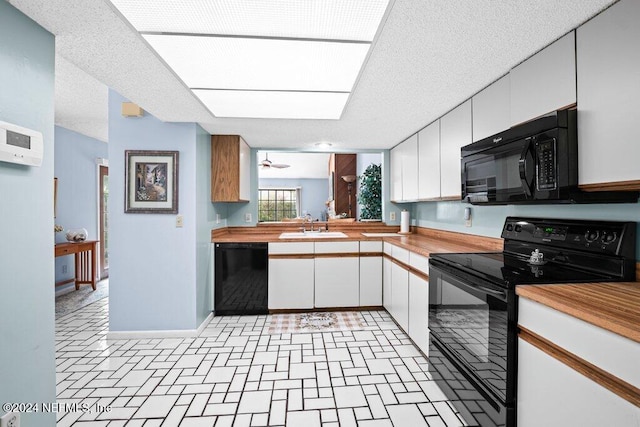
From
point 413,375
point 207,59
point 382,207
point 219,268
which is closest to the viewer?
point 207,59

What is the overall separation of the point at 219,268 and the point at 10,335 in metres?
2.10

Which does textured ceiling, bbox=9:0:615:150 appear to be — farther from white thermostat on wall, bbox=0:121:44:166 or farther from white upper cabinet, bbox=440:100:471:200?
white thermostat on wall, bbox=0:121:44:166

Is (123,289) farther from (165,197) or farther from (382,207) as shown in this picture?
(382,207)

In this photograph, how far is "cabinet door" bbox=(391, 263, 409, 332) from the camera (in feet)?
8.77

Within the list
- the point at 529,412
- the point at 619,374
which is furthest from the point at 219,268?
the point at 619,374

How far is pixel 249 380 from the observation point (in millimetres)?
2090

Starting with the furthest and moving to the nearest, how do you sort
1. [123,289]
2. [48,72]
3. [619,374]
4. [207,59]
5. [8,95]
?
[123,289]
[207,59]
[48,72]
[8,95]
[619,374]

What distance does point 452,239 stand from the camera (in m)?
2.92

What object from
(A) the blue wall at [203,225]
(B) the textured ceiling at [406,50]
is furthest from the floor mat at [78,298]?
(B) the textured ceiling at [406,50]

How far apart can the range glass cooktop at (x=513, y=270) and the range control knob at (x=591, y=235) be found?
0.52ft

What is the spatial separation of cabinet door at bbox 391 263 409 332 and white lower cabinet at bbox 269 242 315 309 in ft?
2.91

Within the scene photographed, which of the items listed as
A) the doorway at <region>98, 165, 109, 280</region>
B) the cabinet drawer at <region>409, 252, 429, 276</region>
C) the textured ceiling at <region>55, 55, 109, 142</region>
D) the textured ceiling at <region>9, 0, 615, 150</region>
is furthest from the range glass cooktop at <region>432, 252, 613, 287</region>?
the doorway at <region>98, 165, 109, 280</region>

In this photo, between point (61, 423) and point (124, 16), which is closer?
point (124, 16)

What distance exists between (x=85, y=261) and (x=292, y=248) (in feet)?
11.1
